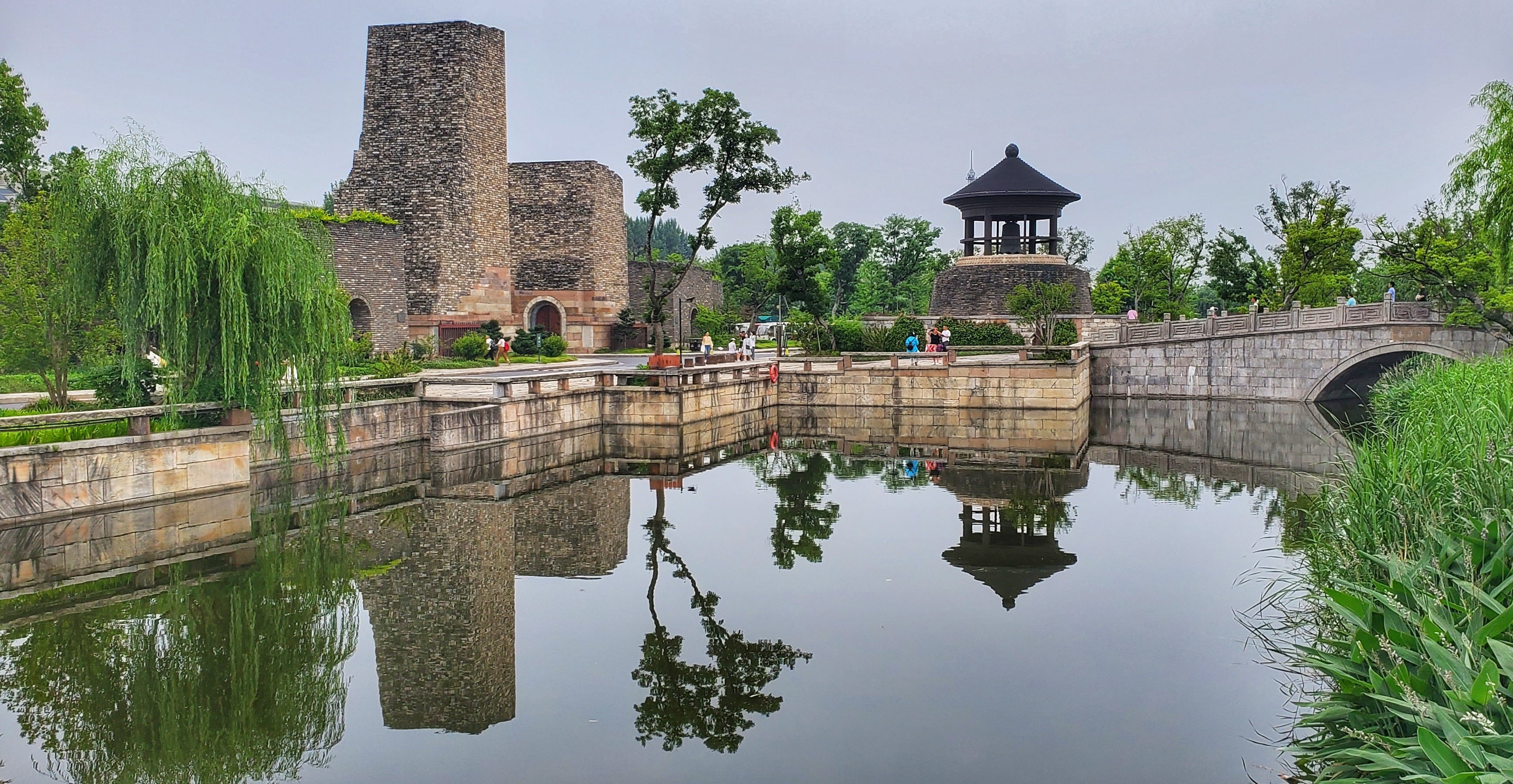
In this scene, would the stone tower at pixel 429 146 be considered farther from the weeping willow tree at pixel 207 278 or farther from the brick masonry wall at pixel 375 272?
the weeping willow tree at pixel 207 278

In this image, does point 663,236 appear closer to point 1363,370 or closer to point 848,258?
point 848,258

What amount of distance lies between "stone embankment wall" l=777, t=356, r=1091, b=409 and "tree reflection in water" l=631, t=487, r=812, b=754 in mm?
18582

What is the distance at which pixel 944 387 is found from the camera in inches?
1117

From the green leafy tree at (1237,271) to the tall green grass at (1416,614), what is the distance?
37.4 meters

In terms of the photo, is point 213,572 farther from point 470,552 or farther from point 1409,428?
point 1409,428

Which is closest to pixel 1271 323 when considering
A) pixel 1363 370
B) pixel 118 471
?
pixel 1363 370

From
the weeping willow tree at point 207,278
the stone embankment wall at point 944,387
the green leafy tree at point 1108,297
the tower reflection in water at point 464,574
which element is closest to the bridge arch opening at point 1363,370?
the stone embankment wall at point 944,387

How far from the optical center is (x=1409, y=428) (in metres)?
9.47

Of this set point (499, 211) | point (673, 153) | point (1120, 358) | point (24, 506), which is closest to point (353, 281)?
point (499, 211)

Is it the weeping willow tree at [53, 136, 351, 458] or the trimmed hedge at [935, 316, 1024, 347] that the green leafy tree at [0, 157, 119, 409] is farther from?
the trimmed hedge at [935, 316, 1024, 347]

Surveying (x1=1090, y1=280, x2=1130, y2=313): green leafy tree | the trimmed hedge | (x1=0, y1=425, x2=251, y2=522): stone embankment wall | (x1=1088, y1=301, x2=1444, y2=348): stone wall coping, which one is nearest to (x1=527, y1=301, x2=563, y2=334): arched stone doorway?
the trimmed hedge

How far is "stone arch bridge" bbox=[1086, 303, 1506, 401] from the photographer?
28641 mm

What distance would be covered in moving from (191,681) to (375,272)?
24235mm

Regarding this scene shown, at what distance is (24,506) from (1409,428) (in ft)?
46.6
